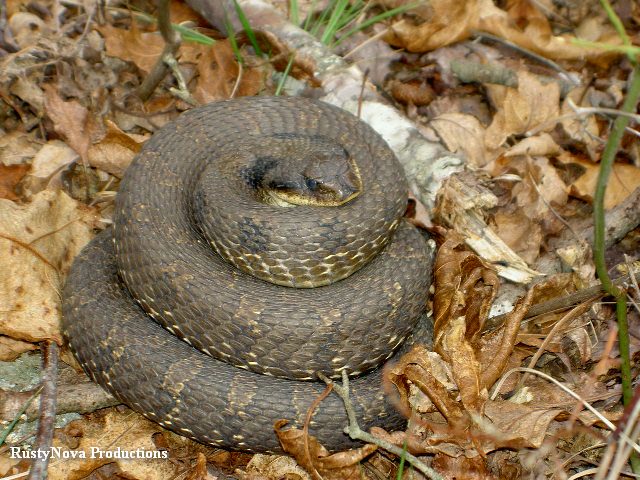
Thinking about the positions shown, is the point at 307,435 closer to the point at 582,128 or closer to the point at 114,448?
the point at 114,448

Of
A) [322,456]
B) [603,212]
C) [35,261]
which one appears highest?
[603,212]

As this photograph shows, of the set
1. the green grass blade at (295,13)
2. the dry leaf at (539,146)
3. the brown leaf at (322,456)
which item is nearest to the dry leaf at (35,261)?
the brown leaf at (322,456)

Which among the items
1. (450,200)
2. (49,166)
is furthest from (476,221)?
(49,166)

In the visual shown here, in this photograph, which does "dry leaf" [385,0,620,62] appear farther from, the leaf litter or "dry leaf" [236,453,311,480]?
"dry leaf" [236,453,311,480]

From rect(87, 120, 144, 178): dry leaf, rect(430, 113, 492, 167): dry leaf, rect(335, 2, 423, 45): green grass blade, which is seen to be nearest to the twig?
rect(87, 120, 144, 178): dry leaf

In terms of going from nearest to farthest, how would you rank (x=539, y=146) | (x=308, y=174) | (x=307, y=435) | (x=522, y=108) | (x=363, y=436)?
(x=363, y=436) → (x=307, y=435) → (x=308, y=174) → (x=539, y=146) → (x=522, y=108)

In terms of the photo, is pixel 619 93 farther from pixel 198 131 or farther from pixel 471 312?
pixel 198 131

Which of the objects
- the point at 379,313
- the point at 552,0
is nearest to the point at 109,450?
the point at 379,313
